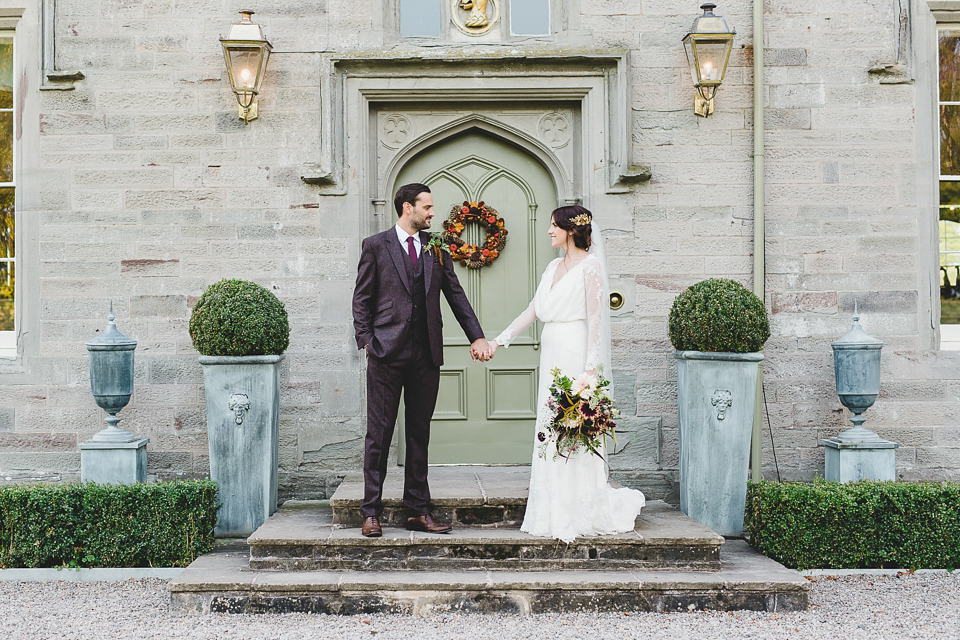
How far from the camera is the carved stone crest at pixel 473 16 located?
6547mm

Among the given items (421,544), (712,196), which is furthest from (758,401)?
(421,544)

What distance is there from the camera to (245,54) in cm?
624

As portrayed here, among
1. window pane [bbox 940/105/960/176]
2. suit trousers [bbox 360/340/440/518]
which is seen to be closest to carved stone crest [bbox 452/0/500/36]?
suit trousers [bbox 360/340/440/518]

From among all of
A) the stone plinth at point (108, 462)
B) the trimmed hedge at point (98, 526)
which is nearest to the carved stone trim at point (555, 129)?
the trimmed hedge at point (98, 526)

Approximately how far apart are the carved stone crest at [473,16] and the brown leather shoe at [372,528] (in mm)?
3666

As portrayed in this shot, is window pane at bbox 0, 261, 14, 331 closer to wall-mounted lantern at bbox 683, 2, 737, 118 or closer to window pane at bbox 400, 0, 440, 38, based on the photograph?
window pane at bbox 400, 0, 440, 38

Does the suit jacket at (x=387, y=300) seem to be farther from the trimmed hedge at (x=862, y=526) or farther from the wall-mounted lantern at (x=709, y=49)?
the wall-mounted lantern at (x=709, y=49)

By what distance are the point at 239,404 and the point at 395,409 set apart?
1.29 m

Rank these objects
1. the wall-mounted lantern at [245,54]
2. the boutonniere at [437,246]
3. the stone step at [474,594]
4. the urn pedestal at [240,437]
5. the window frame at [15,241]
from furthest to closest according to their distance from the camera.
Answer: the window frame at [15,241] → the wall-mounted lantern at [245,54] → the urn pedestal at [240,437] → the boutonniere at [437,246] → the stone step at [474,594]

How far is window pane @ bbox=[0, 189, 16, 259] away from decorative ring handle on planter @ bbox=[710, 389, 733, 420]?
5.33 m

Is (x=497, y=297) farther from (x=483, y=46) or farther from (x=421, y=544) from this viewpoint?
(x=421, y=544)

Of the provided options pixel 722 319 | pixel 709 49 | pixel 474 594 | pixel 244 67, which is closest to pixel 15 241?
pixel 244 67

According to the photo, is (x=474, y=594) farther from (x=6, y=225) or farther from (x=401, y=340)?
(x=6, y=225)

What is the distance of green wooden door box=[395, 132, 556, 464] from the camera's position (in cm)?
675
